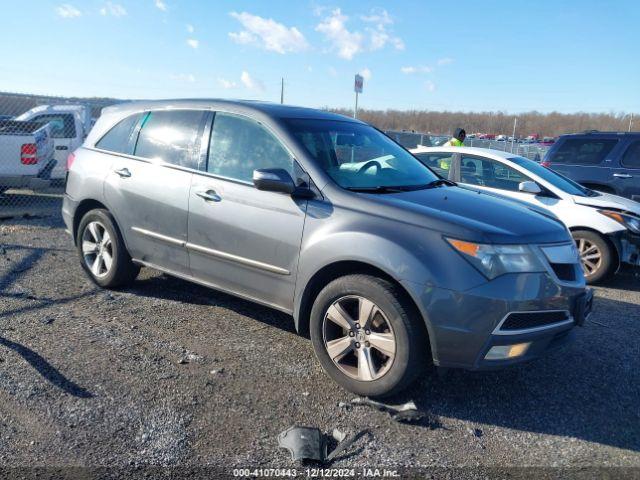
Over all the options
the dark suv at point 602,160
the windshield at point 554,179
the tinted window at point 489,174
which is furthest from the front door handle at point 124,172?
the dark suv at point 602,160

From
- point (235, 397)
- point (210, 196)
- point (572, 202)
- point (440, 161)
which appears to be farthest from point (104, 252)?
point (572, 202)

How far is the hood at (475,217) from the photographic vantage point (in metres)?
3.21

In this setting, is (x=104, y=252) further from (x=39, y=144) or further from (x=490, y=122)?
(x=490, y=122)

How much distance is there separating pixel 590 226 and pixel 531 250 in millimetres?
3733

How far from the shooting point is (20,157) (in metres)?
9.78

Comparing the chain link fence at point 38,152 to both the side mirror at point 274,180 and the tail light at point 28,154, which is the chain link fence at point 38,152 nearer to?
the tail light at point 28,154

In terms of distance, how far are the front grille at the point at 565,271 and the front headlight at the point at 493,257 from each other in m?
0.28

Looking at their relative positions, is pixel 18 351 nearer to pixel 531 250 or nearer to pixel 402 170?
pixel 402 170

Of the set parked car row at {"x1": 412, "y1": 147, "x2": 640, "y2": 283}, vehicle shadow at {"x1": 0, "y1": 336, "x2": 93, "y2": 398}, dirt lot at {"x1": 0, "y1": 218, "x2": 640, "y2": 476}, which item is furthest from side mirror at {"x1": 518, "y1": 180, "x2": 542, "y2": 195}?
vehicle shadow at {"x1": 0, "y1": 336, "x2": 93, "y2": 398}

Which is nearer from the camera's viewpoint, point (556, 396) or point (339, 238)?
point (339, 238)

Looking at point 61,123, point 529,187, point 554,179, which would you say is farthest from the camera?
point 61,123

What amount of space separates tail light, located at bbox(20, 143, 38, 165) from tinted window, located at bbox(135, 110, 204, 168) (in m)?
6.13

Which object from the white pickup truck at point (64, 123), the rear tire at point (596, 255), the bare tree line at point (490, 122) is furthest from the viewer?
the bare tree line at point (490, 122)

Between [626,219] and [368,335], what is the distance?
4483 mm
